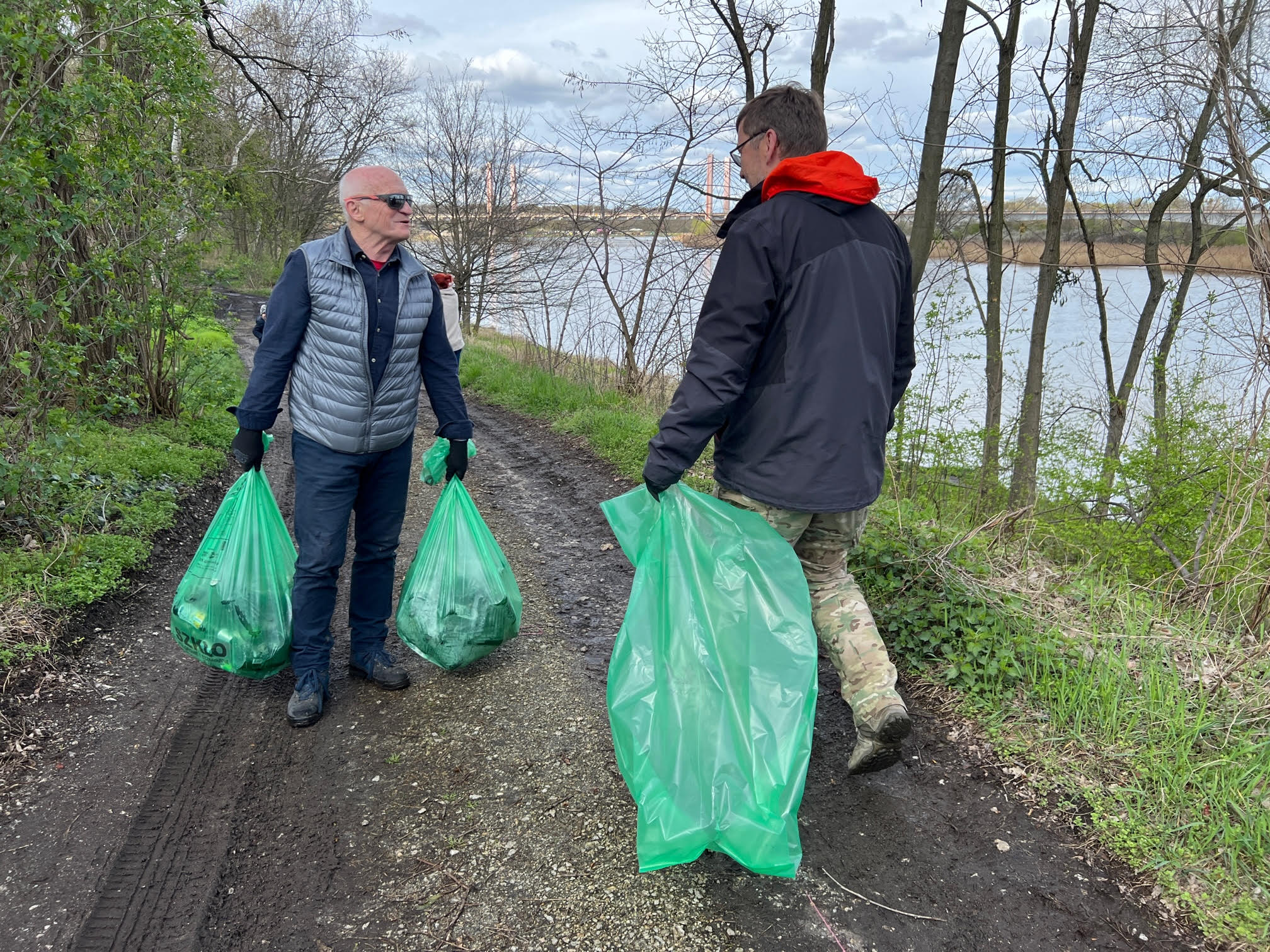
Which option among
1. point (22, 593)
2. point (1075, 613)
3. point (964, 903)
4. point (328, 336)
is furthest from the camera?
point (22, 593)

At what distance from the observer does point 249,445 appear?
9.10ft

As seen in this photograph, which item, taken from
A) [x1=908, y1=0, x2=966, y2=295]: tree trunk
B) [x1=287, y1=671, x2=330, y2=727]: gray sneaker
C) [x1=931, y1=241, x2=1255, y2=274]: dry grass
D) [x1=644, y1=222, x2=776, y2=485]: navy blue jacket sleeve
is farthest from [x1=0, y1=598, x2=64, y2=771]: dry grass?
[x1=931, y1=241, x2=1255, y2=274]: dry grass

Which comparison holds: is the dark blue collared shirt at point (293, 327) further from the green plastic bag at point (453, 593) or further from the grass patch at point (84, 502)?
the grass patch at point (84, 502)

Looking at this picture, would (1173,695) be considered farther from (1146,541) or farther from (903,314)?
(1146,541)

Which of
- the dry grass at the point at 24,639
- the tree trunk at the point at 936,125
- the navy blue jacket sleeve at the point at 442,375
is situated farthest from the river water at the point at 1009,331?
the dry grass at the point at 24,639

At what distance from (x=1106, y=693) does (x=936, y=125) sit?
4.42 m

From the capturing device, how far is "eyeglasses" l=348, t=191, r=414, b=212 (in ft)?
8.72

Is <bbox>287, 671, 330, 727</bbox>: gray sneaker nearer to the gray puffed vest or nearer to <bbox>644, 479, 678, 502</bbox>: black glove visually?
the gray puffed vest

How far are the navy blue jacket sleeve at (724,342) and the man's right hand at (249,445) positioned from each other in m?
1.44

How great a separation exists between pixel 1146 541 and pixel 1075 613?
122 inches

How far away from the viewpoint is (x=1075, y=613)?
304 centimetres

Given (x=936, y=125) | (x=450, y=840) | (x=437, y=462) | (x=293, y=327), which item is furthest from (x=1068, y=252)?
(x=450, y=840)

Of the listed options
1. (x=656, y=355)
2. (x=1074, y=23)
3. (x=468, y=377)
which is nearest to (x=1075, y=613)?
(x=656, y=355)

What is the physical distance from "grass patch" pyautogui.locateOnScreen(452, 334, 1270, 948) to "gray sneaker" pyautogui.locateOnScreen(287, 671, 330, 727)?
215 cm
